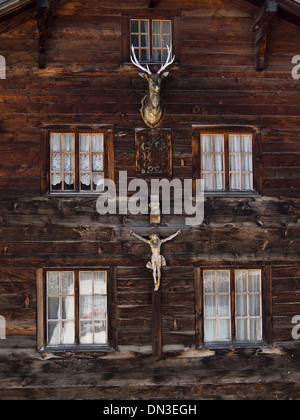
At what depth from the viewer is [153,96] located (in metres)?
9.25

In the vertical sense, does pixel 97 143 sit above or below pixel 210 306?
above

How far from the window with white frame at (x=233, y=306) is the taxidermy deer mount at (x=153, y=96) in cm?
340

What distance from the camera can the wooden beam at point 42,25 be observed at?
28.8 ft

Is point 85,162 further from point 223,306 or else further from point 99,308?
point 223,306

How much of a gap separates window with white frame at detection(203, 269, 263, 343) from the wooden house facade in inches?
1.2

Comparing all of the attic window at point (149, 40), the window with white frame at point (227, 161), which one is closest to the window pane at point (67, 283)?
the window with white frame at point (227, 161)

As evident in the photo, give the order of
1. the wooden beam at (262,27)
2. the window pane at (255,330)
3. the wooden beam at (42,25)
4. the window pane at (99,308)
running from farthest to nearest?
1. the window pane at (255,330)
2. the window pane at (99,308)
3. the wooden beam at (262,27)
4. the wooden beam at (42,25)

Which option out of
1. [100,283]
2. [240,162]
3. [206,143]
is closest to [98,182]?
[100,283]

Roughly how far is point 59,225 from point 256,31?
5930mm

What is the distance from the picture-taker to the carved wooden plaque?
31.4 ft

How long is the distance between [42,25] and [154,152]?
3.38 metres

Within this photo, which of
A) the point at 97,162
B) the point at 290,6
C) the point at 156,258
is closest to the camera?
the point at 290,6

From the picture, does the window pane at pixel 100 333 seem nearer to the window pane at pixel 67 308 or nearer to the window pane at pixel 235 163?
the window pane at pixel 67 308
